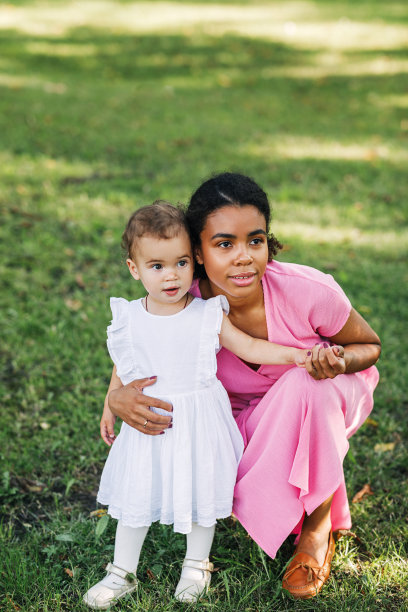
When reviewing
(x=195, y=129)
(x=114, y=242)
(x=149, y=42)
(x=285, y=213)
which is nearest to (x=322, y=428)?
(x=114, y=242)

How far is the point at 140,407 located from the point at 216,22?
12.6 meters

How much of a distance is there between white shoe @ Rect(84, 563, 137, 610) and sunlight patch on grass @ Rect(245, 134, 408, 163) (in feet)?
17.3

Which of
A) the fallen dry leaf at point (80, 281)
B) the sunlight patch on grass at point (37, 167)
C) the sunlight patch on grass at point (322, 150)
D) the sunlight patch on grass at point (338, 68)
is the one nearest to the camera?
the fallen dry leaf at point (80, 281)

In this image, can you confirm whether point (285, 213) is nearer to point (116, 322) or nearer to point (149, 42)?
point (116, 322)

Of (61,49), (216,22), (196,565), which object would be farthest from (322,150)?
(216,22)

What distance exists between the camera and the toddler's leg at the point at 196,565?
229 cm

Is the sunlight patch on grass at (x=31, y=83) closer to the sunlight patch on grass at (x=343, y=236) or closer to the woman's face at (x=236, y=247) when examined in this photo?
the sunlight patch on grass at (x=343, y=236)

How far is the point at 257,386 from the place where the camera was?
250 centimetres

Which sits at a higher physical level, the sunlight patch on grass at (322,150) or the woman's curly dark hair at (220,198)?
the sunlight patch on grass at (322,150)

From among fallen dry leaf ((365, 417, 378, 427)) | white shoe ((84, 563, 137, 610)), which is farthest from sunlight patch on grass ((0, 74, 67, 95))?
white shoe ((84, 563, 137, 610))

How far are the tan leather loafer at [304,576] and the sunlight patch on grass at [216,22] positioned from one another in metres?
11.0

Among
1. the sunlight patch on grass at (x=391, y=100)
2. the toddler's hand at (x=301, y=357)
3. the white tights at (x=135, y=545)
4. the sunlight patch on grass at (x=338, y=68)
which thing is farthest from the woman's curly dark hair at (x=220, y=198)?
the sunlight patch on grass at (x=338, y=68)

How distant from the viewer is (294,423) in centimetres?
222

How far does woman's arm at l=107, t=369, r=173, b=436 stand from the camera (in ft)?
7.00
